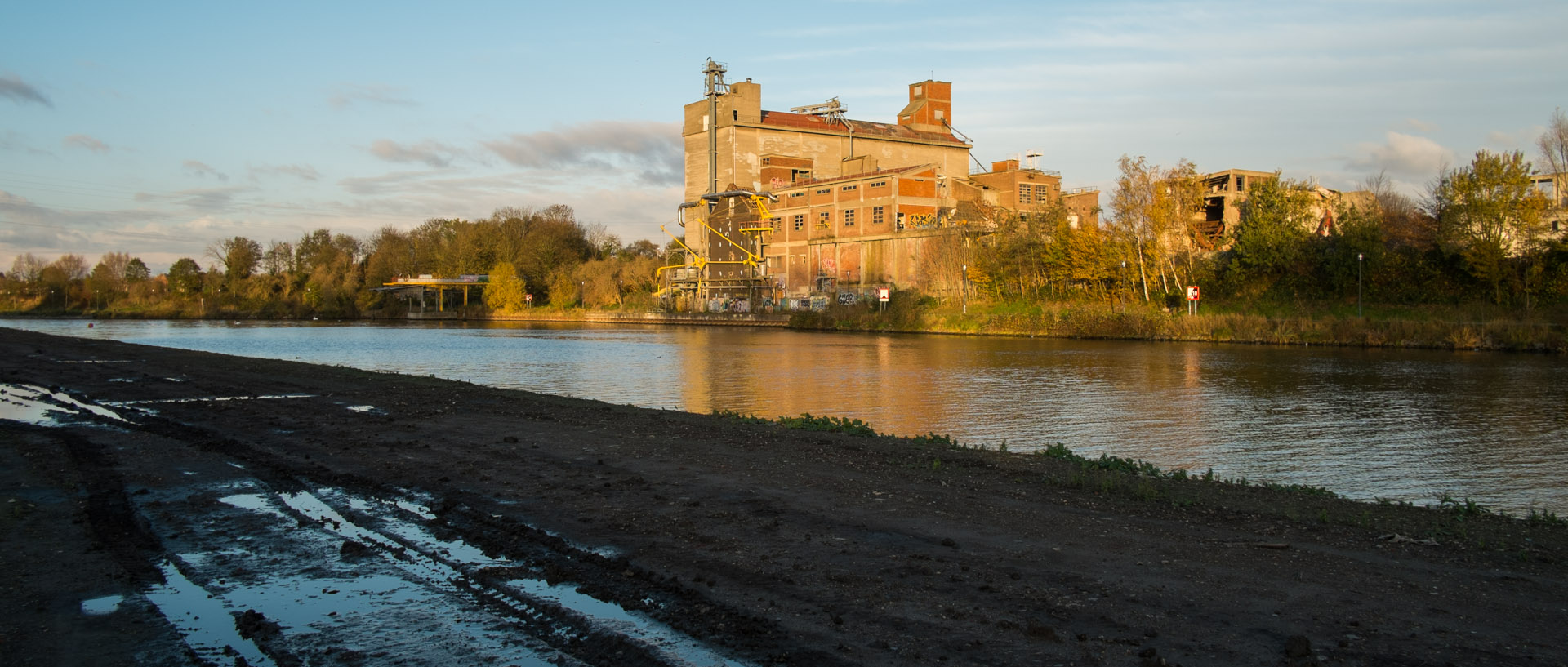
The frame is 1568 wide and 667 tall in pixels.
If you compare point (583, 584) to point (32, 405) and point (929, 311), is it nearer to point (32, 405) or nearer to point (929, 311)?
point (32, 405)

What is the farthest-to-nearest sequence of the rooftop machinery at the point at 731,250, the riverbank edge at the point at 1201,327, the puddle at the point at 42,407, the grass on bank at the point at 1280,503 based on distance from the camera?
the rooftop machinery at the point at 731,250 → the riverbank edge at the point at 1201,327 → the puddle at the point at 42,407 → the grass on bank at the point at 1280,503

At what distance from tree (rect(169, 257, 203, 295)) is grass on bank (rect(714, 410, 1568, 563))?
137 m

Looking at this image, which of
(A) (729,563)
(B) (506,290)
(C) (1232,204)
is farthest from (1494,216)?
(B) (506,290)

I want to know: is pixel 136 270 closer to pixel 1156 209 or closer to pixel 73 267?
pixel 73 267

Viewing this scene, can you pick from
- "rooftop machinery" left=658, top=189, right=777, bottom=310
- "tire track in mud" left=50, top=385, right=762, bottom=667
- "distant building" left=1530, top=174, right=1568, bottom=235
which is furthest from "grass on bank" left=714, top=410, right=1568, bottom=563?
"rooftop machinery" left=658, top=189, right=777, bottom=310

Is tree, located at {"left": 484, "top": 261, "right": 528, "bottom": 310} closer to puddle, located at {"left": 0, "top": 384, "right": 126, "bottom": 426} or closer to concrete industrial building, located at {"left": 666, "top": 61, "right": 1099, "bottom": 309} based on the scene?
concrete industrial building, located at {"left": 666, "top": 61, "right": 1099, "bottom": 309}

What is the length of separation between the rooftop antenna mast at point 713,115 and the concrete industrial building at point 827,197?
11cm

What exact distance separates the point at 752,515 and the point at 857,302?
2671 inches

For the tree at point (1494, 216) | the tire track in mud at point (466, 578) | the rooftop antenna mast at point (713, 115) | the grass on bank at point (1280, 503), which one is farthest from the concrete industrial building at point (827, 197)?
the tire track in mud at point (466, 578)

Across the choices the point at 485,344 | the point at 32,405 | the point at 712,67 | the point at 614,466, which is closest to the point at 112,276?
the point at 712,67

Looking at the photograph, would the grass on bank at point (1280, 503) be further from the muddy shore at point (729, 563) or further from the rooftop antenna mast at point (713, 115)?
the rooftop antenna mast at point (713, 115)

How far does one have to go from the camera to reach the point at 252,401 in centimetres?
1898

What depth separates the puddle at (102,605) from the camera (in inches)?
237

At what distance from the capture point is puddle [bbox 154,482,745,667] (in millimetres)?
5574
